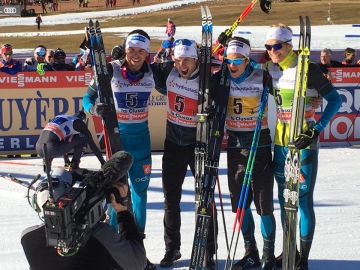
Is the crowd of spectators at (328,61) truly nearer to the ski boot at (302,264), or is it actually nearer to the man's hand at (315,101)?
the man's hand at (315,101)

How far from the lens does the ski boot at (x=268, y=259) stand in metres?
5.27

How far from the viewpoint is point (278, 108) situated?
5215mm

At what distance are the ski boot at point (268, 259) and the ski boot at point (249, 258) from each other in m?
0.11

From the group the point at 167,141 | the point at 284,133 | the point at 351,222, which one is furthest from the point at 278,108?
the point at 351,222

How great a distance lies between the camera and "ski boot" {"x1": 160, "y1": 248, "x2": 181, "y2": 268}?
5508 mm

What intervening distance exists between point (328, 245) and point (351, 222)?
0.76m

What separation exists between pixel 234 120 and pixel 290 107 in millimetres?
490

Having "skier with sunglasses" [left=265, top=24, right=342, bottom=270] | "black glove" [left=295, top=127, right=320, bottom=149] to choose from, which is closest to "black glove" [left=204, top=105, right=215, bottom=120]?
"skier with sunglasses" [left=265, top=24, right=342, bottom=270]

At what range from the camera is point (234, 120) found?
5.27 metres

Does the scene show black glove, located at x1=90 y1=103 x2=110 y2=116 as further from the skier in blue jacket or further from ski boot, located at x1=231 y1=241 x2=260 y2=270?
ski boot, located at x1=231 y1=241 x2=260 y2=270

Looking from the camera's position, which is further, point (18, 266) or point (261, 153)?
point (18, 266)

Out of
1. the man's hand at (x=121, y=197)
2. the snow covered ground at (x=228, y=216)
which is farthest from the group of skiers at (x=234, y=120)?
the man's hand at (x=121, y=197)

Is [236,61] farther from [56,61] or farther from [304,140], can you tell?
A: [56,61]

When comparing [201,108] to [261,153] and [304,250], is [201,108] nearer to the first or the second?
[261,153]
